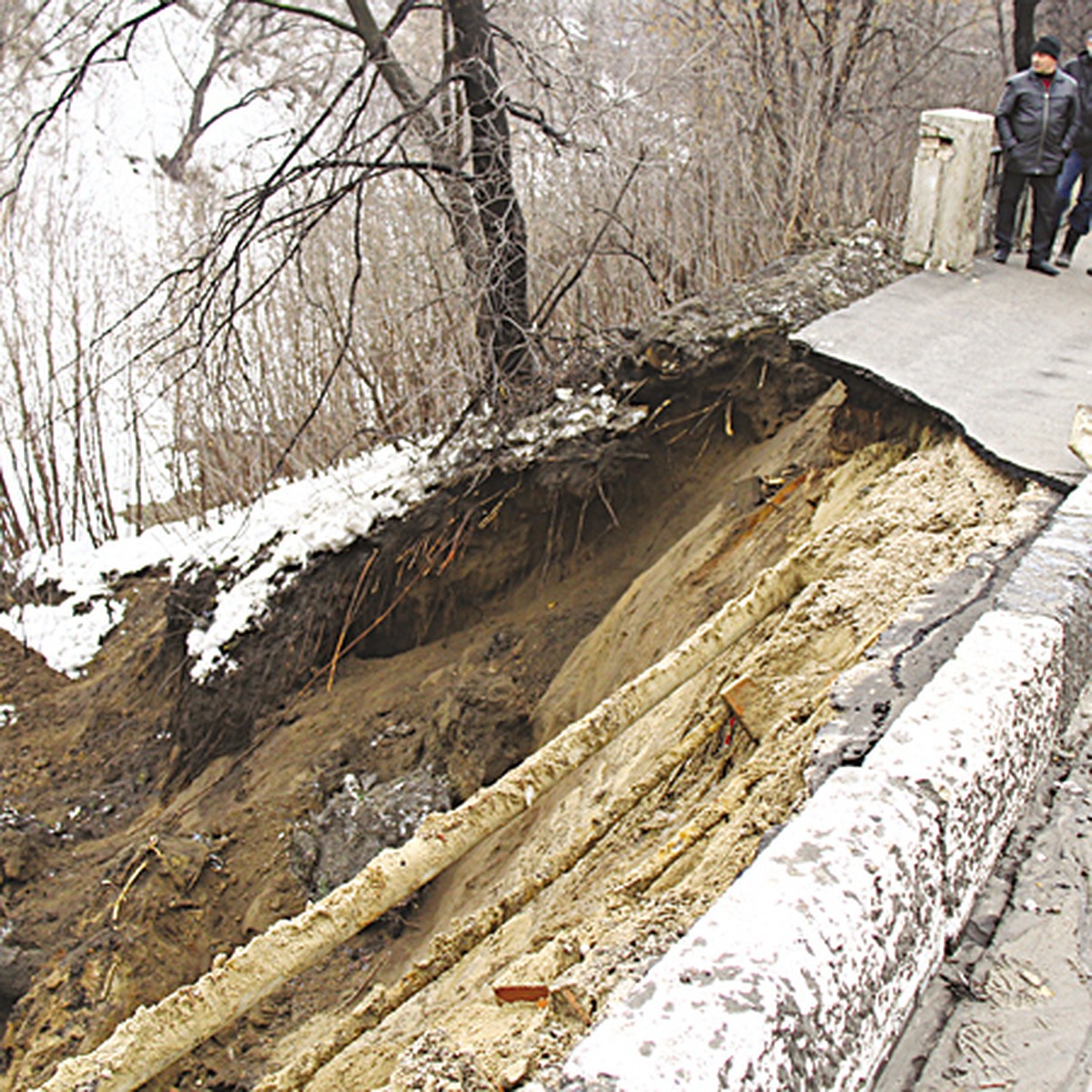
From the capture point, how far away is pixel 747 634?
3568 millimetres

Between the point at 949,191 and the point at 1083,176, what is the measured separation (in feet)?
4.24

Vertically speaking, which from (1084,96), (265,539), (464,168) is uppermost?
(1084,96)

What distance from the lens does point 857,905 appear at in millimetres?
1594

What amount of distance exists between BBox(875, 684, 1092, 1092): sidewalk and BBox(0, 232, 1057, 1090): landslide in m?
0.42

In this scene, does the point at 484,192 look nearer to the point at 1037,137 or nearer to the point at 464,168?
the point at 464,168

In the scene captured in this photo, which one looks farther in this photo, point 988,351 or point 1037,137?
point 1037,137

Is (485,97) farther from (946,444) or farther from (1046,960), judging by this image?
(1046,960)

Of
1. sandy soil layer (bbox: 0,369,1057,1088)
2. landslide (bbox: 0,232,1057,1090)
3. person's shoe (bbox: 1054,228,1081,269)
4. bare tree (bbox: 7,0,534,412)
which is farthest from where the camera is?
person's shoe (bbox: 1054,228,1081,269)

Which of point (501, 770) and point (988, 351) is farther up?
point (988, 351)

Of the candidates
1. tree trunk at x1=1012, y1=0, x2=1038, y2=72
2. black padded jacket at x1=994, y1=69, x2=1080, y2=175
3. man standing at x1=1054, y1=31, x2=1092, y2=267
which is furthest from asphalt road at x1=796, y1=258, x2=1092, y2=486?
tree trunk at x1=1012, y1=0, x2=1038, y2=72

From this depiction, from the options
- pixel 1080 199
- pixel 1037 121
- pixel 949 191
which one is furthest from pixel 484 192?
pixel 1080 199

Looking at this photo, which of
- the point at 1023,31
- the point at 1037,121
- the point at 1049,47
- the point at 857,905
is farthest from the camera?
the point at 1023,31

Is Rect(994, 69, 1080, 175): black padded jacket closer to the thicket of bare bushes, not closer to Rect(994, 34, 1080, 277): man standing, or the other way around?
Rect(994, 34, 1080, 277): man standing

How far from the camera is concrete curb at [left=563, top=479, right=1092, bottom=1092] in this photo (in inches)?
53.7
